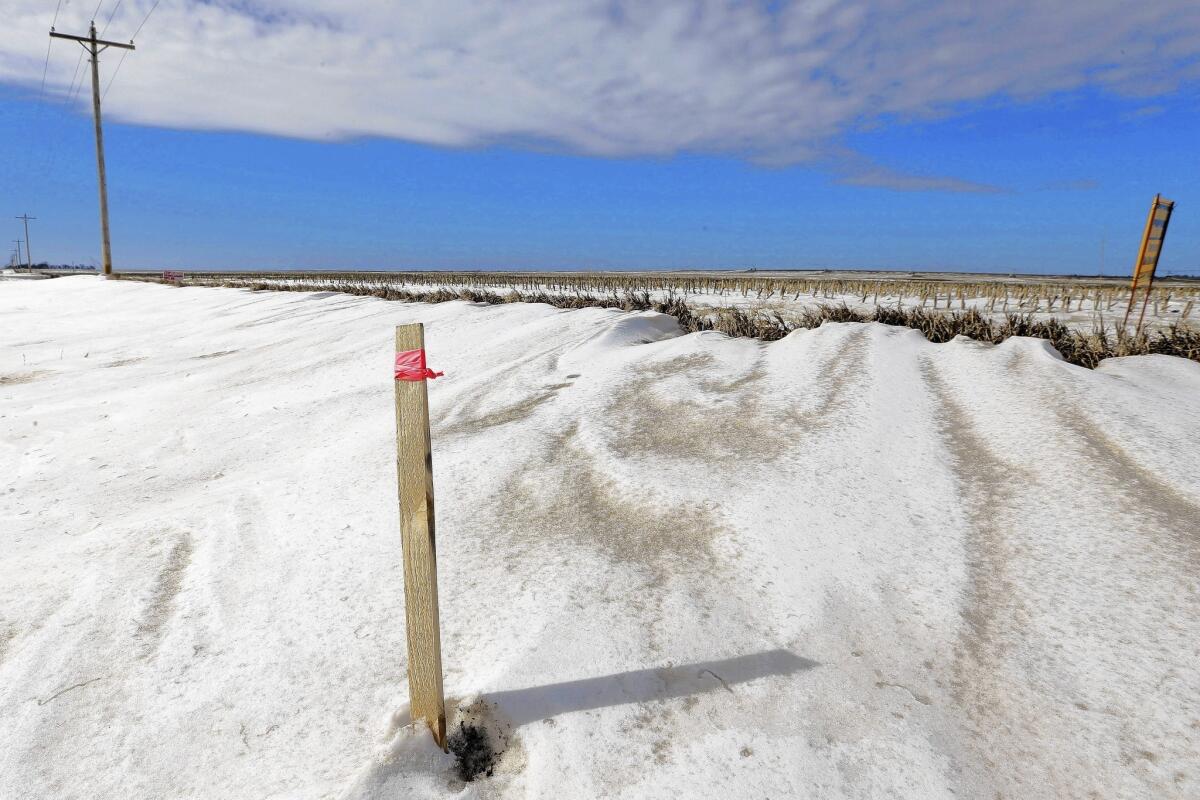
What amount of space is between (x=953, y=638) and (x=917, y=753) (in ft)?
1.34

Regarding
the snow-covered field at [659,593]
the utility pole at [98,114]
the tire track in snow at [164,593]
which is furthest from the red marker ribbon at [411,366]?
the utility pole at [98,114]

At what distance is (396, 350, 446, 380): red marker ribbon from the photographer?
1.30 meters

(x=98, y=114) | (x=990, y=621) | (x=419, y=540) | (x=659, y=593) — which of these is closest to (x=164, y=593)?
(x=419, y=540)

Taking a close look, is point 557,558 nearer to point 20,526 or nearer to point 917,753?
point 917,753

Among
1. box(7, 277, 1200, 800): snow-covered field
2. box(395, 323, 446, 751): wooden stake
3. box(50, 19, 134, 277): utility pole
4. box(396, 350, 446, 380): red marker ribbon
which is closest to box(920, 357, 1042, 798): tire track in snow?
box(7, 277, 1200, 800): snow-covered field

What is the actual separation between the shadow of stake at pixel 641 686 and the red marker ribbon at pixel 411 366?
77 centimetres

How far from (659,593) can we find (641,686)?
365mm

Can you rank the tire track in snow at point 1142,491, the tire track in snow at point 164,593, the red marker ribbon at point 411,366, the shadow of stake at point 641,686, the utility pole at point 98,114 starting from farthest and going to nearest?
the utility pole at point 98,114 < the tire track in snow at point 1142,491 < the tire track in snow at point 164,593 < the shadow of stake at point 641,686 < the red marker ribbon at point 411,366

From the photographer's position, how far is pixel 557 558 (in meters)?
2.09

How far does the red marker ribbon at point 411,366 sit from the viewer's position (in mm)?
1296

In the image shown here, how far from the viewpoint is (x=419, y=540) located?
53.1 inches

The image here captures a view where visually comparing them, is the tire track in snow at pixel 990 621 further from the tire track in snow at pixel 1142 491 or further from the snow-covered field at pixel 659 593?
the tire track in snow at pixel 1142 491

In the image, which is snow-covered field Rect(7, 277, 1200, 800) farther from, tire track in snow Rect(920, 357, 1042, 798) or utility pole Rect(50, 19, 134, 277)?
utility pole Rect(50, 19, 134, 277)

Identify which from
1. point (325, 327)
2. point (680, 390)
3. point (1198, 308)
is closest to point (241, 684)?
point (680, 390)
